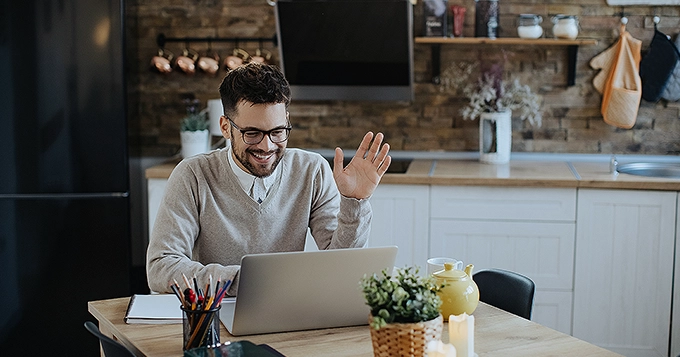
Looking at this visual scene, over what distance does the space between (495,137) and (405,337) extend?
2.42 meters

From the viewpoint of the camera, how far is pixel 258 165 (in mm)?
2172

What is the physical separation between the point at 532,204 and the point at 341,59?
1.12 m

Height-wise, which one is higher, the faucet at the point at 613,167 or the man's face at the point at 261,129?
the man's face at the point at 261,129

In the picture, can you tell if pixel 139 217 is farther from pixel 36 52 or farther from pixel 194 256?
pixel 194 256

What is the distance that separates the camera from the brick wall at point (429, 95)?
3857mm

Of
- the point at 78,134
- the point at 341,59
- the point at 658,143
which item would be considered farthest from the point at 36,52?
the point at 658,143

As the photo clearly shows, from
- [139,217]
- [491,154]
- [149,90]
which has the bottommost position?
[139,217]

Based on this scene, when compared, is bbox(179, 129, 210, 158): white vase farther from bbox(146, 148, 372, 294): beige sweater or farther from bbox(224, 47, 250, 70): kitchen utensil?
bbox(146, 148, 372, 294): beige sweater

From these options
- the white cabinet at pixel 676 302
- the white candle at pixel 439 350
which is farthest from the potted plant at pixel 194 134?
the white candle at pixel 439 350

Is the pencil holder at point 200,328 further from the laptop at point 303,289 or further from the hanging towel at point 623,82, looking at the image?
the hanging towel at point 623,82

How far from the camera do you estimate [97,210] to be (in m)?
3.58

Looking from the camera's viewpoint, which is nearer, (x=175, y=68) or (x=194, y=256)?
(x=194, y=256)

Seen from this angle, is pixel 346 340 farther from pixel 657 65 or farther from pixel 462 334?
pixel 657 65

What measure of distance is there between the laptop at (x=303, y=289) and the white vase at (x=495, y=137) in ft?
6.93
